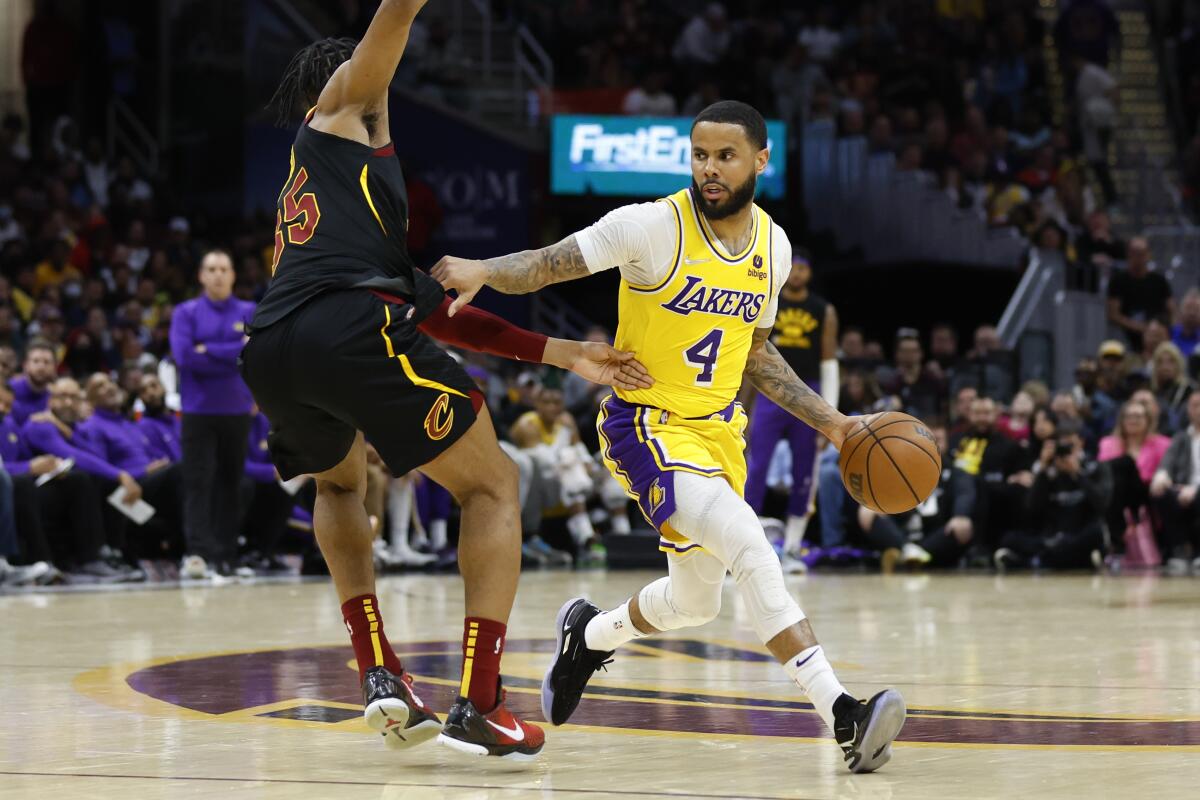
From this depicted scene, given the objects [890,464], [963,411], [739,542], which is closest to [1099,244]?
[963,411]

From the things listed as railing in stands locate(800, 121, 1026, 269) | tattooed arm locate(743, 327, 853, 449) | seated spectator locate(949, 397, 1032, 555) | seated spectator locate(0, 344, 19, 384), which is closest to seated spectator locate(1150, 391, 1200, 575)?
seated spectator locate(949, 397, 1032, 555)

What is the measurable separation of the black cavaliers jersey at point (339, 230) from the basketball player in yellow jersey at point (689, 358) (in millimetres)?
305

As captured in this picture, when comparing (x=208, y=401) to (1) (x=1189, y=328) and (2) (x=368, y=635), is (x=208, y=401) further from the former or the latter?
(1) (x=1189, y=328)

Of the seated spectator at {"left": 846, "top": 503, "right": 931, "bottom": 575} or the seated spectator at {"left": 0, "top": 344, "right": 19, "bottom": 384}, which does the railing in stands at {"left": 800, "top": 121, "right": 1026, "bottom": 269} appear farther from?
the seated spectator at {"left": 0, "top": 344, "right": 19, "bottom": 384}

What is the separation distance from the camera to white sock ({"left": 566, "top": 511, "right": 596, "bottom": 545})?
48.2ft

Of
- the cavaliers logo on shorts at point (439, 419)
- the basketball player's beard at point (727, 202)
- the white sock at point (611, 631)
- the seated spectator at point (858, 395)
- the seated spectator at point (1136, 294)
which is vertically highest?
the basketball player's beard at point (727, 202)

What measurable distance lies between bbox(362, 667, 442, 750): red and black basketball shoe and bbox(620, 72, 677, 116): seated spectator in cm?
1688

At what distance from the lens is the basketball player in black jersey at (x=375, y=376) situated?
4734 millimetres

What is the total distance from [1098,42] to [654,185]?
753 centimetres

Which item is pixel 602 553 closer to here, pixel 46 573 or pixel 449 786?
pixel 46 573

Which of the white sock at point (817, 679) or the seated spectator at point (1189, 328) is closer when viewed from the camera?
the white sock at point (817, 679)

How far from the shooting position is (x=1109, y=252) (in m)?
19.7

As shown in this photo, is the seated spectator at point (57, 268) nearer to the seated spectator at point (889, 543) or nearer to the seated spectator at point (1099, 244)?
the seated spectator at point (889, 543)

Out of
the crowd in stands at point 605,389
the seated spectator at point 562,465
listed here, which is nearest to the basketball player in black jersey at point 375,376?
the crowd in stands at point 605,389
